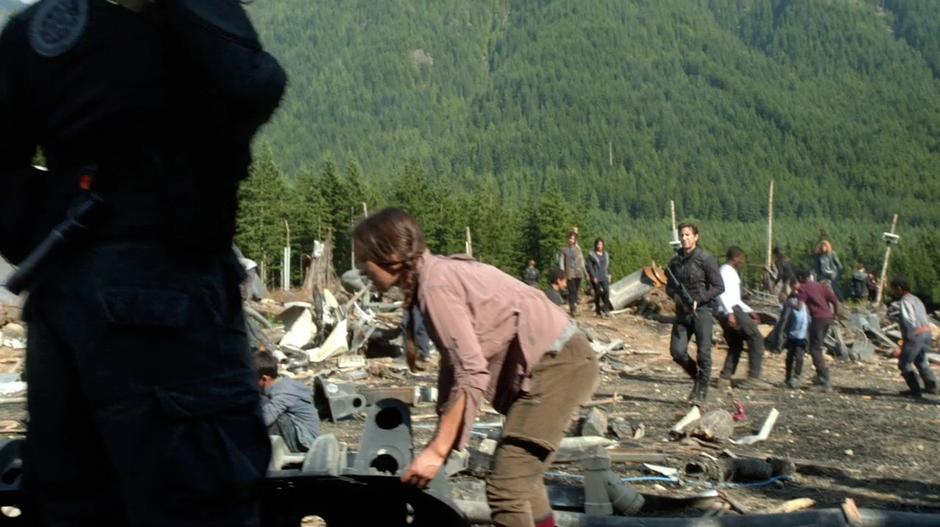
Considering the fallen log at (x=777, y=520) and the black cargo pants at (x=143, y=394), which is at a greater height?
the black cargo pants at (x=143, y=394)

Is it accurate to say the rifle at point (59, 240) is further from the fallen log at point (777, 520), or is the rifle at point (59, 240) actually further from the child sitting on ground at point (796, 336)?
the child sitting on ground at point (796, 336)

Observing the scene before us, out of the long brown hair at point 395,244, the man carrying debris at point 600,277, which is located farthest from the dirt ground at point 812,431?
the man carrying debris at point 600,277

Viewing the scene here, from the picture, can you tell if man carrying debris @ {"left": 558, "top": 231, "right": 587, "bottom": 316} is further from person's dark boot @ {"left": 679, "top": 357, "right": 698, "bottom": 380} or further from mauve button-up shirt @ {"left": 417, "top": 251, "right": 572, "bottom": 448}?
mauve button-up shirt @ {"left": 417, "top": 251, "right": 572, "bottom": 448}

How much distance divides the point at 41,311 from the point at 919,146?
20737cm

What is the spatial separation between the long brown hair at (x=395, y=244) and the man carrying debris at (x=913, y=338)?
474 inches

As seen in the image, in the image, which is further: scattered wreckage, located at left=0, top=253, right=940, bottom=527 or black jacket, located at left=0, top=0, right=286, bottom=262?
scattered wreckage, located at left=0, top=253, right=940, bottom=527

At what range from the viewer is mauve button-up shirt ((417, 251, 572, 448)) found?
3.88m

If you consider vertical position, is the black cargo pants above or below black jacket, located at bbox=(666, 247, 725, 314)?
above

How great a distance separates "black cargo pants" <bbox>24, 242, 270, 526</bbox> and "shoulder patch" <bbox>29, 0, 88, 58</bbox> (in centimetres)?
42

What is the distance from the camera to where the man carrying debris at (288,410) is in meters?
8.09

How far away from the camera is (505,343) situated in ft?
13.7

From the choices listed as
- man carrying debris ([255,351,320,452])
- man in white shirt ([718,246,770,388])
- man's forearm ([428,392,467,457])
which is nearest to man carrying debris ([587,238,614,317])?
man in white shirt ([718,246,770,388])

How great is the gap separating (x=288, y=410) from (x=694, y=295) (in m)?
6.07

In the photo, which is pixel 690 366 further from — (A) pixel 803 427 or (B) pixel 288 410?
(B) pixel 288 410
